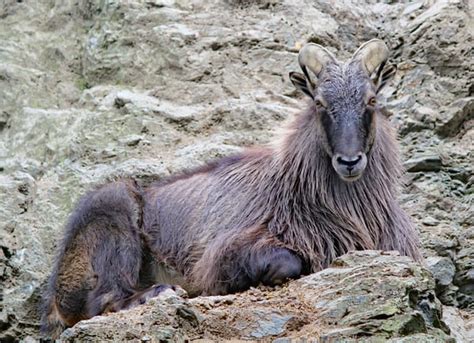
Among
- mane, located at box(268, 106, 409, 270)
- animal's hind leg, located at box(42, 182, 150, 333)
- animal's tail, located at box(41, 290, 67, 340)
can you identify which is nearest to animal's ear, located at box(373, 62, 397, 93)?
mane, located at box(268, 106, 409, 270)

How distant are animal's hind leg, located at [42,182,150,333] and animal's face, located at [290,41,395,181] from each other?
196cm

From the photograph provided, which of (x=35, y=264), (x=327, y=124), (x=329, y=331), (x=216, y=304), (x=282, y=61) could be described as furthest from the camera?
(x=282, y=61)

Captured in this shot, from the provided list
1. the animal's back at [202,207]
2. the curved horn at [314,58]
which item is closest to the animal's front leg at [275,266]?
the animal's back at [202,207]

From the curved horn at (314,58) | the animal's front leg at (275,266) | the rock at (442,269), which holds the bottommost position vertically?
the rock at (442,269)

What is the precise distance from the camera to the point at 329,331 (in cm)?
648

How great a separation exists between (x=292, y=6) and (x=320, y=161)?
148 inches

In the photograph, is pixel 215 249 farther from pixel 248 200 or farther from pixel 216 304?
pixel 216 304

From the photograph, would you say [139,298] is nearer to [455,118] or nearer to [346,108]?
[346,108]

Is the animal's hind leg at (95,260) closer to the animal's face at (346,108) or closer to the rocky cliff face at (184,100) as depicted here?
the rocky cliff face at (184,100)

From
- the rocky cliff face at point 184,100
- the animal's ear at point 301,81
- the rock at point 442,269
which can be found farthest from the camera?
the rocky cliff face at point 184,100

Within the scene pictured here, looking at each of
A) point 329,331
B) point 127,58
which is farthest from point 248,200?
point 127,58

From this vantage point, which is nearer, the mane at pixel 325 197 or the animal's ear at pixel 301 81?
the mane at pixel 325 197

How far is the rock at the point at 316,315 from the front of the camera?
21.1 ft

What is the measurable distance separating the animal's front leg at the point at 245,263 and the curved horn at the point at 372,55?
5.44 ft
